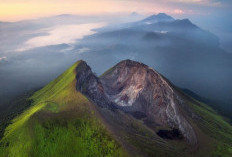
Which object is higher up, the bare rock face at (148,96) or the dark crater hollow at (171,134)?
the bare rock face at (148,96)

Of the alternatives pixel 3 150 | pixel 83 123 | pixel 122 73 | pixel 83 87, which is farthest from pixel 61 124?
pixel 122 73

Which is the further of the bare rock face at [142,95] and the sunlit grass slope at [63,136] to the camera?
the bare rock face at [142,95]

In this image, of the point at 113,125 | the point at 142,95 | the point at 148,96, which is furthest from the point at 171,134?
the point at 113,125

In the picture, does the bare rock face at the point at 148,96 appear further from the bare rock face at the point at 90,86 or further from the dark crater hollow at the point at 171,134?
the bare rock face at the point at 90,86

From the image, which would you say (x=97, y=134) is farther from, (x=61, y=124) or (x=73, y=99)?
(x=73, y=99)

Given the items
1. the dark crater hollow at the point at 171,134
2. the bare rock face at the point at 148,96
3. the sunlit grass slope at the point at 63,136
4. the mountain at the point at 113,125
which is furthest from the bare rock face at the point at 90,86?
the dark crater hollow at the point at 171,134

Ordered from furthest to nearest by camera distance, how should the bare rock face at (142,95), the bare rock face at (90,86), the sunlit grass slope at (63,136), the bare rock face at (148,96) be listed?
the bare rock face at (148,96) → the bare rock face at (142,95) → the bare rock face at (90,86) → the sunlit grass slope at (63,136)

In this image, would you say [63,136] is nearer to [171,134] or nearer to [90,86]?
[90,86]
